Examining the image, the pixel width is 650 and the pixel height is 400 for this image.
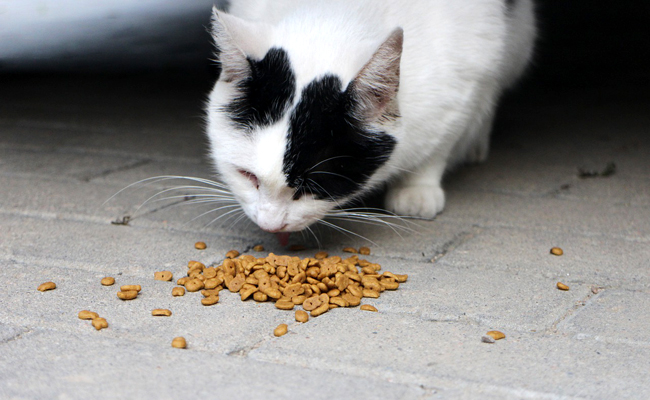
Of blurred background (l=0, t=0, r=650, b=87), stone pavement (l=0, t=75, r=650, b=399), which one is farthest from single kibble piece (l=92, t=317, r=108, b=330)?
blurred background (l=0, t=0, r=650, b=87)

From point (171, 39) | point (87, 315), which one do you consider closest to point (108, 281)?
point (87, 315)

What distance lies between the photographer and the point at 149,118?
4430 millimetres

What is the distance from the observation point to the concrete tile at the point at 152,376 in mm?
1335

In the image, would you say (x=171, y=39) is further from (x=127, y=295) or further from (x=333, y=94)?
(x=127, y=295)

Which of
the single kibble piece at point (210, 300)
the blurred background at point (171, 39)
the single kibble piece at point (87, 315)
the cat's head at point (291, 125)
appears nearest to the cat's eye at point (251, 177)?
the cat's head at point (291, 125)

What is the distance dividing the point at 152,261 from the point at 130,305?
1.16 ft

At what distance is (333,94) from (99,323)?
2.79ft

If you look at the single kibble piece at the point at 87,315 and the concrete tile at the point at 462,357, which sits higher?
the concrete tile at the point at 462,357

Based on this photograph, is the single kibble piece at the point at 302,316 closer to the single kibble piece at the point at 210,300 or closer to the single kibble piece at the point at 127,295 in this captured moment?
the single kibble piece at the point at 210,300

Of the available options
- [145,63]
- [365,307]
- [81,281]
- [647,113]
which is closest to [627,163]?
[647,113]

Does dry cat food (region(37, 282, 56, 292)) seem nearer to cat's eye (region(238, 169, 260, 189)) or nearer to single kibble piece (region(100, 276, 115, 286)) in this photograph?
single kibble piece (region(100, 276, 115, 286))

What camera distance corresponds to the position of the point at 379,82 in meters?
1.99

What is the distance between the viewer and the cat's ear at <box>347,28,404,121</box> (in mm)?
1916

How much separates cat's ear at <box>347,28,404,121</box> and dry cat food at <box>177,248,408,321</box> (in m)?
0.44
